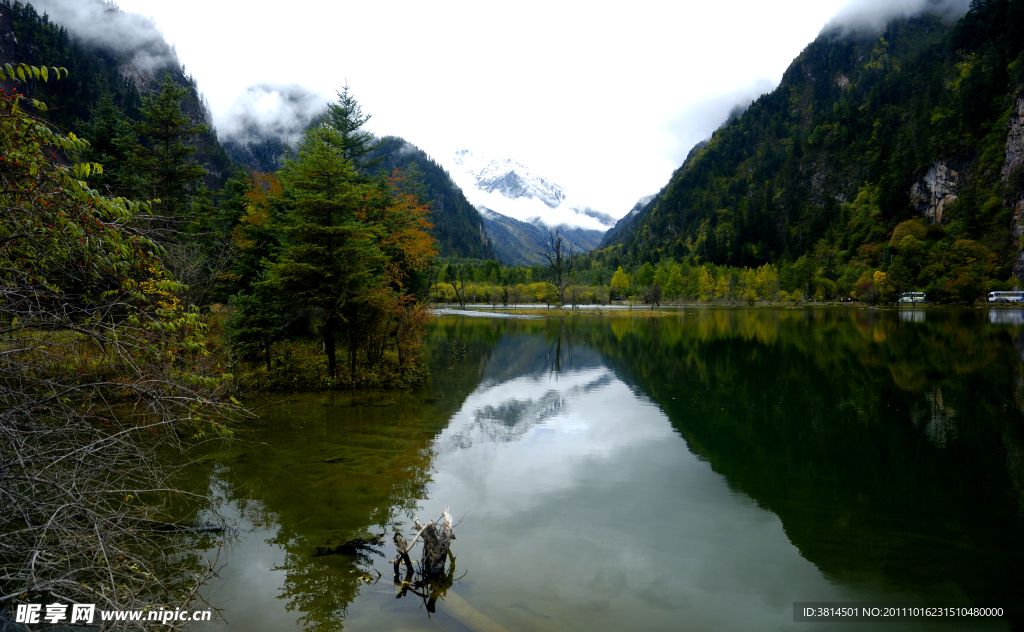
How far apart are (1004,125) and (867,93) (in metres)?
83.1

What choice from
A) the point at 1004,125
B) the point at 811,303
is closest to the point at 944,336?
the point at 811,303

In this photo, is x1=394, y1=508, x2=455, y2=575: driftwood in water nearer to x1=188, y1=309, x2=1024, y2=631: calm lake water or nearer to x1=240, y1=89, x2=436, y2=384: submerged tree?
x1=188, y1=309, x2=1024, y2=631: calm lake water

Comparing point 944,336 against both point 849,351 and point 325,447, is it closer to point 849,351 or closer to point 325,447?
point 849,351

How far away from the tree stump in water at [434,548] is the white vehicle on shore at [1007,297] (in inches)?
5195

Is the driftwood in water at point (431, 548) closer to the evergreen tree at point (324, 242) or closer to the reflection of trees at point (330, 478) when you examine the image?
the reflection of trees at point (330, 478)

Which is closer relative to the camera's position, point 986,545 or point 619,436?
point 986,545

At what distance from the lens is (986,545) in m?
8.82

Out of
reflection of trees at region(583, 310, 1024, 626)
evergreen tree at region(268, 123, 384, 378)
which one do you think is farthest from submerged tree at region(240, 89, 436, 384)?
reflection of trees at region(583, 310, 1024, 626)

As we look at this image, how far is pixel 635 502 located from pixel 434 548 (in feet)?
16.8

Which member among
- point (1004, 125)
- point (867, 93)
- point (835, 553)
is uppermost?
point (867, 93)

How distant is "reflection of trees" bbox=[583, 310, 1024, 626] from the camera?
8609mm

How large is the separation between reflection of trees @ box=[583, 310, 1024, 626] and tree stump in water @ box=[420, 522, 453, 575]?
6.38 metres

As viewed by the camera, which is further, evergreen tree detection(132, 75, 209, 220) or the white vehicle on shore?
the white vehicle on shore

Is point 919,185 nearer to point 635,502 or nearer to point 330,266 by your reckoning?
point 330,266
